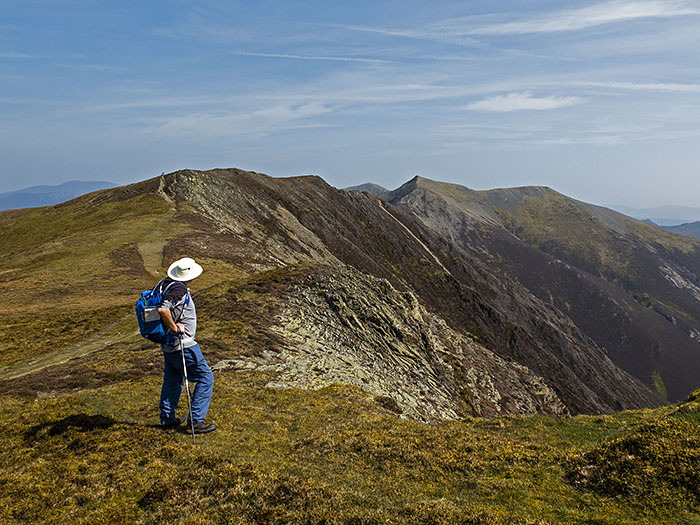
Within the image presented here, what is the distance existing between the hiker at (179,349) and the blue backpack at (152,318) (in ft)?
0.45

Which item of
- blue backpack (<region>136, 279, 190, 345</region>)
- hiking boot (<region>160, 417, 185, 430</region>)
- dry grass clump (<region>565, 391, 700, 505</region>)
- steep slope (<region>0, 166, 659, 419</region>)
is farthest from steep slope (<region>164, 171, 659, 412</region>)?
dry grass clump (<region>565, 391, 700, 505</region>)

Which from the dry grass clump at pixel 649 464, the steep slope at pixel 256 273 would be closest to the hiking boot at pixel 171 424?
the steep slope at pixel 256 273

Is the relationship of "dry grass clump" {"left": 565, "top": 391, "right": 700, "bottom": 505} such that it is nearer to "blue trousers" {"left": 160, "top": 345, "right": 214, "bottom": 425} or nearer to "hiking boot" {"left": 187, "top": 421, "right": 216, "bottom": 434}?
"hiking boot" {"left": 187, "top": 421, "right": 216, "bottom": 434}

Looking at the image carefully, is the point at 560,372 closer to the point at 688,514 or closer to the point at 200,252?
the point at 200,252

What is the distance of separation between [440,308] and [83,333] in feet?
319

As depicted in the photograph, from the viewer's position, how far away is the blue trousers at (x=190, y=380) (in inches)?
526

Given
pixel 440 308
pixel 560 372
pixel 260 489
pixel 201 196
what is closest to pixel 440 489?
pixel 260 489

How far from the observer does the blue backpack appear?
12.4 m

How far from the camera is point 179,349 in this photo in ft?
42.3

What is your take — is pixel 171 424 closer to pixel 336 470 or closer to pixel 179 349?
pixel 179 349

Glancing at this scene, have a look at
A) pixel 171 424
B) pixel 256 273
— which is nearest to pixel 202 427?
pixel 171 424

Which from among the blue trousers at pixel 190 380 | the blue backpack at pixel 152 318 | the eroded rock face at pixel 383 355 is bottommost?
the eroded rock face at pixel 383 355

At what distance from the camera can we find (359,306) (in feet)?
134

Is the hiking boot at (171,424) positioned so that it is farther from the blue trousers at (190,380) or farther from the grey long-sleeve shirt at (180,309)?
the grey long-sleeve shirt at (180,309)
